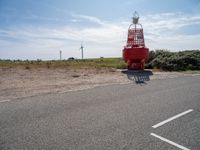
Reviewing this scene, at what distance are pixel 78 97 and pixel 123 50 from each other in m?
12.3

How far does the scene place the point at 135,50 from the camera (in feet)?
66.2

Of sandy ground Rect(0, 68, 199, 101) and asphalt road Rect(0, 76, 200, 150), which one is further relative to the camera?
sandy ground Rect(0, 68, 199, 101)

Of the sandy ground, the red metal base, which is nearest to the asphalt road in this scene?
the sandy ground

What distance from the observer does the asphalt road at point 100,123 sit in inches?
189

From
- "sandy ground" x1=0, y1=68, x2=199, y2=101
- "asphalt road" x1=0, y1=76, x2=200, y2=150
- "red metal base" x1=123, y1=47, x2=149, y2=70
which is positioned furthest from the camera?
"red metal base" x1=123, y1=47, x2=149, y2=70

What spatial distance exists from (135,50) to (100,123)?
1472 cm

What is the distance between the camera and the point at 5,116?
6.57 metres

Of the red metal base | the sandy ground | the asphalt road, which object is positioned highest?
the red metal base

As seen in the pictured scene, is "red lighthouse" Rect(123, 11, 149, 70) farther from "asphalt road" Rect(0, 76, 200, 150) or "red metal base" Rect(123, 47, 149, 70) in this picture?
"asphalt road" Rect(0, 76, 200, 150)

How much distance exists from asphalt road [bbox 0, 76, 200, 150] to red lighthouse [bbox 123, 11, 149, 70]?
36.4 ft

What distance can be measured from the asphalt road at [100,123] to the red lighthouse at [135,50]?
36.4ft

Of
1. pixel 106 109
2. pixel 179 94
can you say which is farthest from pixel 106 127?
pixel 179 94

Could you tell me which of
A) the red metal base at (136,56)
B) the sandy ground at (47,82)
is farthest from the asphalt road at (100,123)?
the red metal base at (136,56)

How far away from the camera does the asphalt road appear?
480 cm
